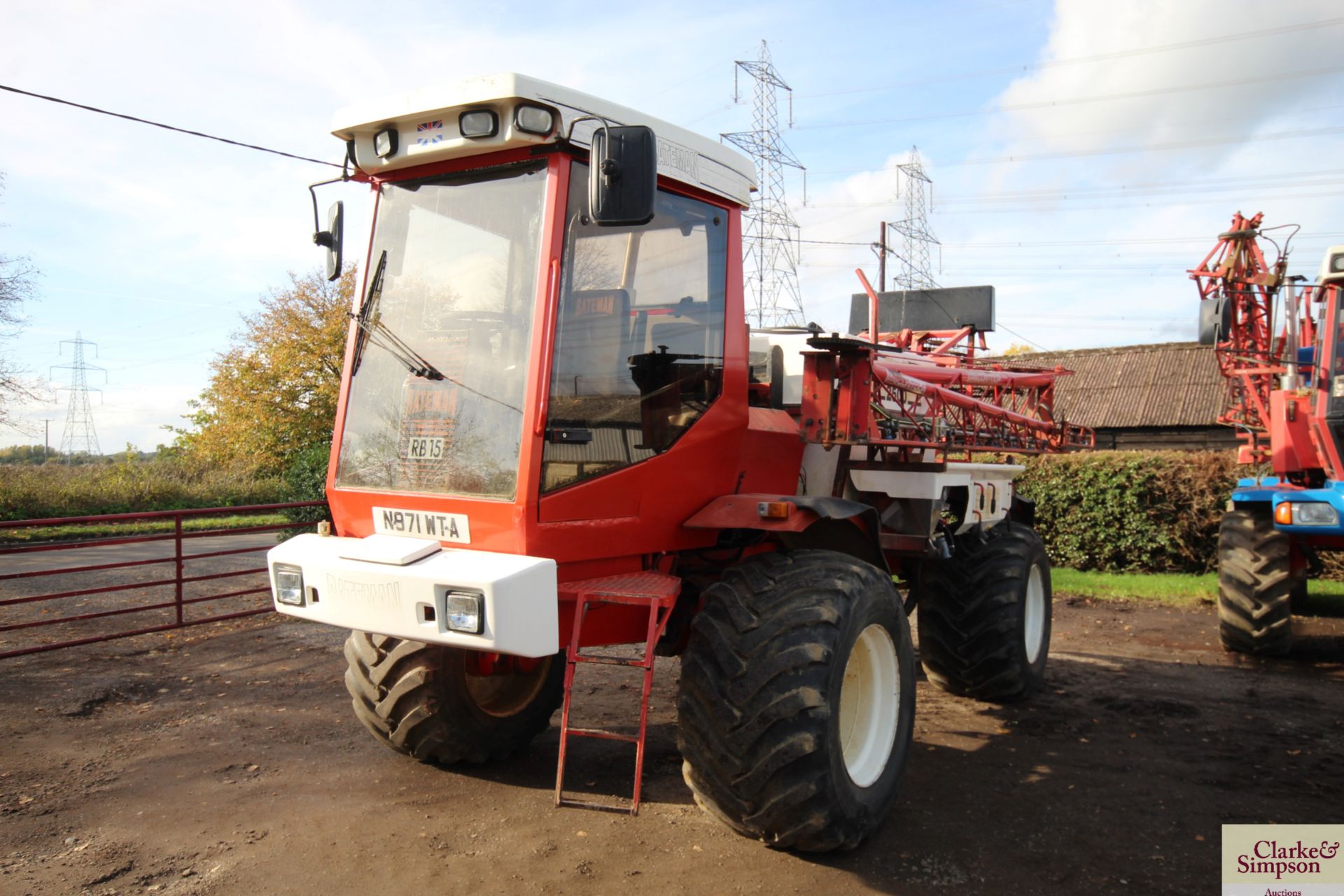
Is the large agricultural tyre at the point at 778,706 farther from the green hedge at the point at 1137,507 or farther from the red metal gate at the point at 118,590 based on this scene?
the green hedge at the point at 1137,507

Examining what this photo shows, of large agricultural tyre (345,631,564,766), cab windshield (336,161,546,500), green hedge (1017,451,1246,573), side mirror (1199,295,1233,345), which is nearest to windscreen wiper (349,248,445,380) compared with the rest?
cab windshield (336,161,546,500)

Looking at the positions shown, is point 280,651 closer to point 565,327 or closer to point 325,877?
point 325,877

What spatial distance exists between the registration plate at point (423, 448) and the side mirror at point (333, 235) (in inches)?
41.5

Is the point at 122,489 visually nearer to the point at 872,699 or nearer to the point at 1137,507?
the point at 1137,507

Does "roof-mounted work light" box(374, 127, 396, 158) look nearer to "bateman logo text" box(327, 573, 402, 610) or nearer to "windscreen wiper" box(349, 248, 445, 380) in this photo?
"windscreen wiper" box(349, 248, 445, 380)

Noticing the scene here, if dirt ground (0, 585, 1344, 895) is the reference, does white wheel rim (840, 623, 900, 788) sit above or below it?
above

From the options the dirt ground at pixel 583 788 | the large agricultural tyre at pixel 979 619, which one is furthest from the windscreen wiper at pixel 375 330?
the large agricultural tyre at pixel 979 619

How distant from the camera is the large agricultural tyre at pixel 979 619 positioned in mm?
6215

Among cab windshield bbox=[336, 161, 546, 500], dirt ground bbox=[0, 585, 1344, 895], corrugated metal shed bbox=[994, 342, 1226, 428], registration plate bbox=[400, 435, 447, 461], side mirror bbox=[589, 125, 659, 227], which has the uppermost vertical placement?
corrugated metal shed bbox=[994, 342, 1226, 428]

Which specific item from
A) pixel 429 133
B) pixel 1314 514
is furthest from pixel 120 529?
pixel 1314 514

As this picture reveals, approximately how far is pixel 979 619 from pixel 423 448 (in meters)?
3.99

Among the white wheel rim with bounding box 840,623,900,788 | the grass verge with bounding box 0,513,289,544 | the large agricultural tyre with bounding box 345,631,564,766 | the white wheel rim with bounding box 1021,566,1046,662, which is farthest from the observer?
the grass verge with bounding box 0,513,289,544

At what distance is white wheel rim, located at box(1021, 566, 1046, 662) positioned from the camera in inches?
272

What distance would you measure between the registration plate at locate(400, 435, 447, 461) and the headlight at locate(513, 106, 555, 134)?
1.29 m
